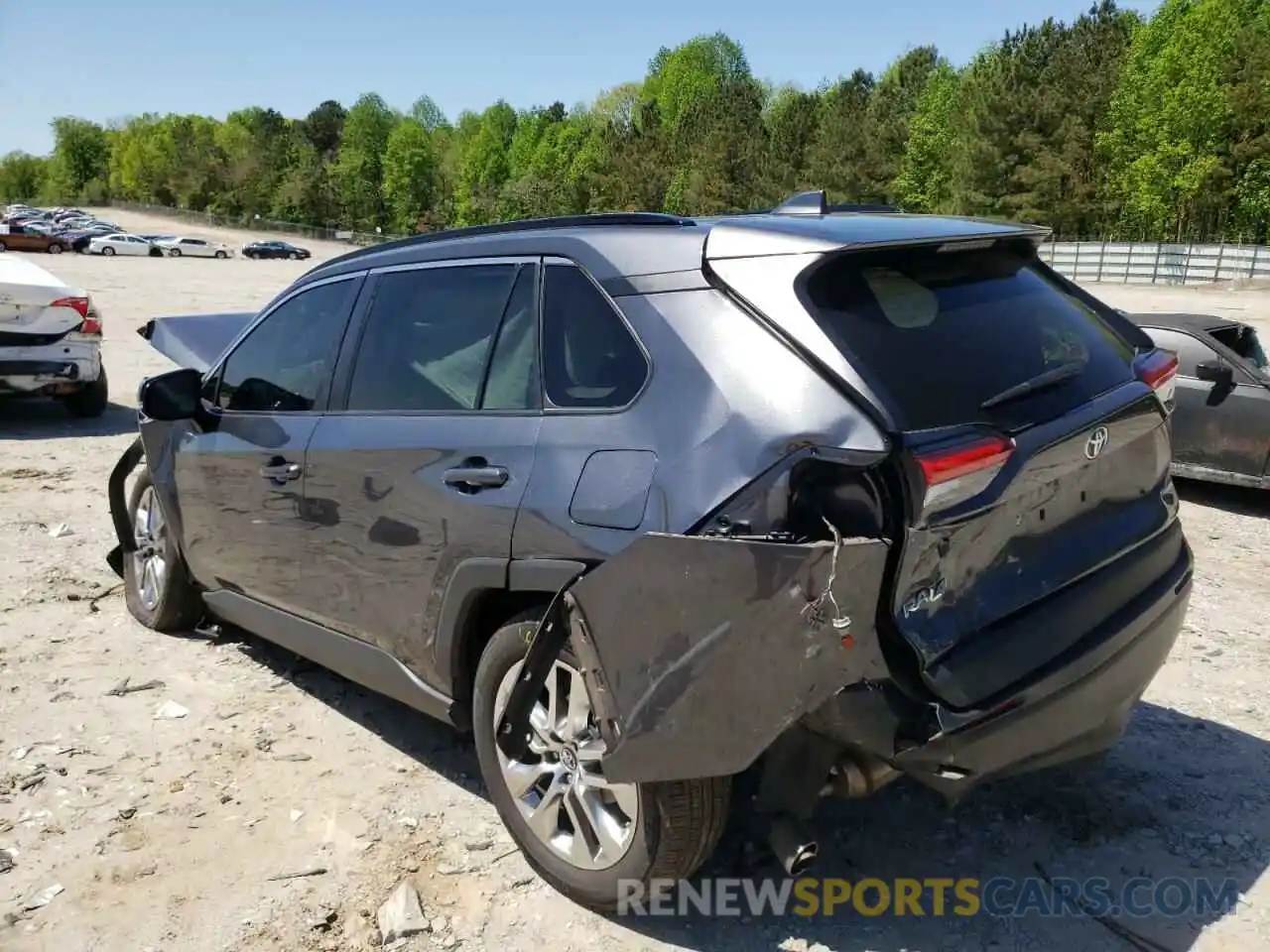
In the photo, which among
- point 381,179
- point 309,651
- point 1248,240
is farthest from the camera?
point 381,179

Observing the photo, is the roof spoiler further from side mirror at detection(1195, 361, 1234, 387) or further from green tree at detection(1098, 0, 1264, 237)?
green tree at detection(1098, 0, 1264, 237)

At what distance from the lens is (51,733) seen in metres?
4.07

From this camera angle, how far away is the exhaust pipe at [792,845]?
8.75 ft

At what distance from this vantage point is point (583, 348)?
2.94 metres

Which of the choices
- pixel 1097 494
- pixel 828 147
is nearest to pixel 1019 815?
pixel 1097 494

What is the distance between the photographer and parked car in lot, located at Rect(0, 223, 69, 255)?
169ft

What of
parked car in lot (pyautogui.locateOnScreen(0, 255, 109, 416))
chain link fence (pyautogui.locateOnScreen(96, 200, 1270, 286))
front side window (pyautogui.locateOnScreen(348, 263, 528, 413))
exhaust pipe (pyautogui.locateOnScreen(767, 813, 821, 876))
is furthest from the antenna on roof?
chain link fence (pyautogui.locateOnScreen(96, 200, 1270, 286))

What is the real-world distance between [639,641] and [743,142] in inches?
2694

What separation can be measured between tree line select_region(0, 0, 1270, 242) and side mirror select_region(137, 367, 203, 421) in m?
44.1

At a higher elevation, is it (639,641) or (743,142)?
(743,142)

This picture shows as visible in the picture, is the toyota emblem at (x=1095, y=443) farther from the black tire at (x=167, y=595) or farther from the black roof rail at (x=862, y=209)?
the black tire at (x=167, y=595)

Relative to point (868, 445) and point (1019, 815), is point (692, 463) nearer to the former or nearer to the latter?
point (868, 445)

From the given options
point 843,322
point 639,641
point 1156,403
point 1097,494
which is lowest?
point 639,641

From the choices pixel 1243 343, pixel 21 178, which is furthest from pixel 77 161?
pixel 1243 343
